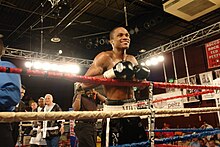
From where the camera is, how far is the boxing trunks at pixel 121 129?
145 cm

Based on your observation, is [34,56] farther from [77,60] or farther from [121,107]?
[121,107]

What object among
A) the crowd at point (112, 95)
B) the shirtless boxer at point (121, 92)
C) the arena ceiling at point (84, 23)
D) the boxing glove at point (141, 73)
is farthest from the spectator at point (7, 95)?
the arena ceiling at point (84, 23)

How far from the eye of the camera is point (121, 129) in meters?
1.46

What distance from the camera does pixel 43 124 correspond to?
126 inches

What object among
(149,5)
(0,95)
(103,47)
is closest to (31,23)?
(103,47)

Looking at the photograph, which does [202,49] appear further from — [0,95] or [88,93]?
[0,95]

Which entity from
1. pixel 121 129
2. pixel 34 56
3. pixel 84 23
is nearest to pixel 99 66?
pixel 121 129

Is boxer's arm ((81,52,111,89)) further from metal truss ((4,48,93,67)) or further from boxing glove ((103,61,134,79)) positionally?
metal truss ((4,48,93,67))

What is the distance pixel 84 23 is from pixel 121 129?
5180 millimetres

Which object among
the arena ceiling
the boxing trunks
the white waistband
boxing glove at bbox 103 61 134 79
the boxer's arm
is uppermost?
the arena ceiling

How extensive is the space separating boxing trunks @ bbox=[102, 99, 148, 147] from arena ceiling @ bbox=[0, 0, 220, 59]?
364 cm

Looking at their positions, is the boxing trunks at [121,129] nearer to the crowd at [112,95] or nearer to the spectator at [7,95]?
the crowd at [112,95]

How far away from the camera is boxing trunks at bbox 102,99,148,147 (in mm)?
1449

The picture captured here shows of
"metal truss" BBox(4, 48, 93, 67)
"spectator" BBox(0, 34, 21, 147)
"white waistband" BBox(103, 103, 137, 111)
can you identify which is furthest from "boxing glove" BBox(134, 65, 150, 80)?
"metal truss" BBox(4, 48, 93, 67)
